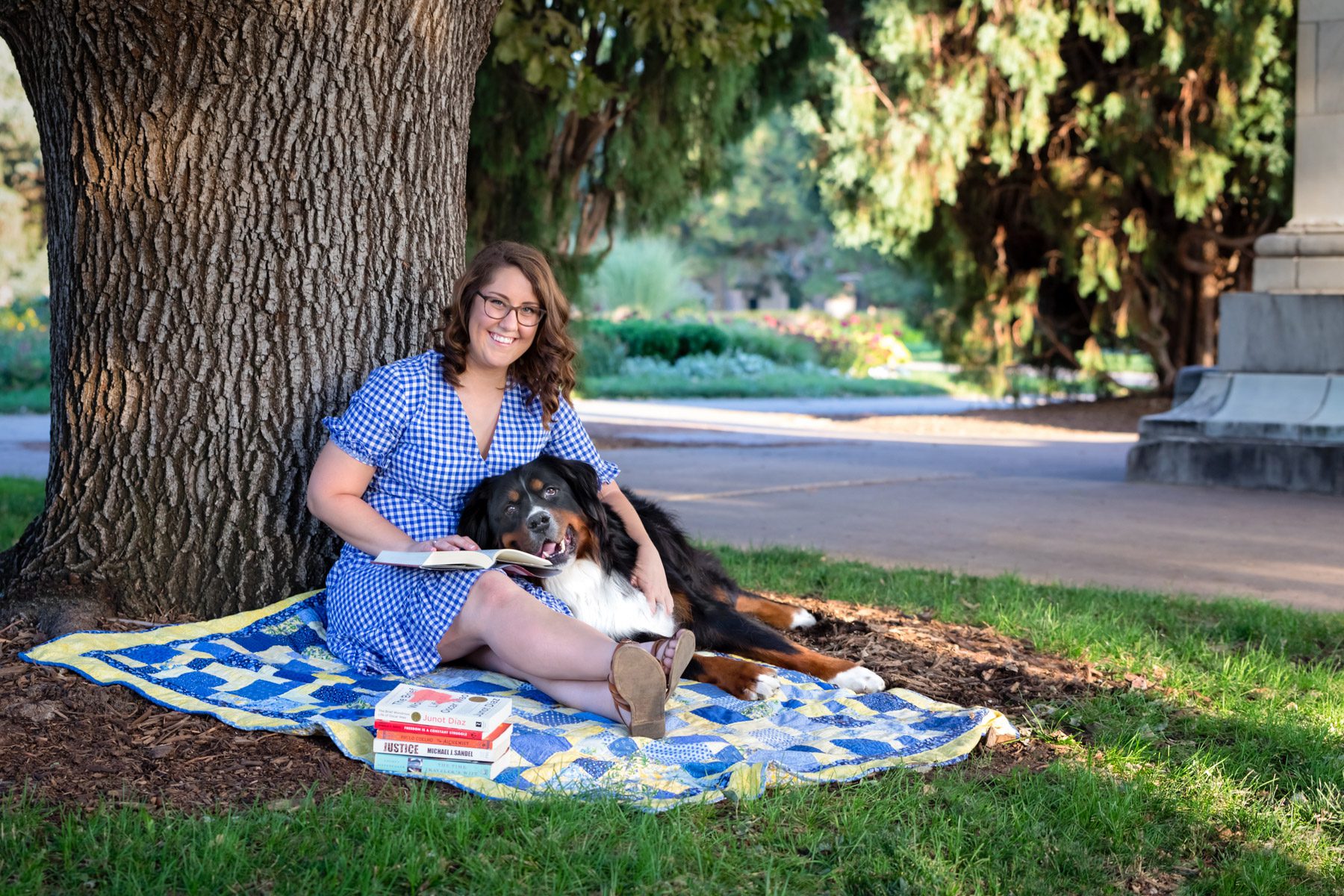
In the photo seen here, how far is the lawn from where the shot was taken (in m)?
2.46

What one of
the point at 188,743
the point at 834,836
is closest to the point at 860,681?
the point at 834,836

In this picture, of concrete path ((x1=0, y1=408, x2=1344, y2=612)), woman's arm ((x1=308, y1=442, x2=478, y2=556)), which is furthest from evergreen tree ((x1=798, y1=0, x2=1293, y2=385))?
woman's arm ((x1=308, y1=442, x2=478, y2=556))

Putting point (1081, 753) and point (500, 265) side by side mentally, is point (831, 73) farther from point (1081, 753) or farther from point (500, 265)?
point (1081, 753)

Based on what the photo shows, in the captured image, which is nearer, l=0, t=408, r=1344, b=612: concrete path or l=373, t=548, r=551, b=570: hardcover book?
l=373, t=548, r=551, b=570: hardcover book

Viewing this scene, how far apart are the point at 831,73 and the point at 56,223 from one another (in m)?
10.4

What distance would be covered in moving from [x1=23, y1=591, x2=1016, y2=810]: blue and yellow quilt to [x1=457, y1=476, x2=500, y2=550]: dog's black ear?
15.5 inches

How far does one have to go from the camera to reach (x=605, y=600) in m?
3.96

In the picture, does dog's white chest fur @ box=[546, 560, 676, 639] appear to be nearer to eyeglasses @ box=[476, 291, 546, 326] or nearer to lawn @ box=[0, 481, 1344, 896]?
eyeglasses @ box=[476, 291, 546, 326]

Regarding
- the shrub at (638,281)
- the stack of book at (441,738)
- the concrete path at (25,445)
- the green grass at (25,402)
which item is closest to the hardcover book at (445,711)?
the stack of book at (441,738)

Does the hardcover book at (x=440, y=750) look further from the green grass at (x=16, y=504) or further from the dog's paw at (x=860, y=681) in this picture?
the green grass at (x=16, y=504)

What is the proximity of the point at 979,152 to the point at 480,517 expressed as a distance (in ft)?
37.7

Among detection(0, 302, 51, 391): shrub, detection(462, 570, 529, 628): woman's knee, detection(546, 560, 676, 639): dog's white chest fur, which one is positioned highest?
detection(0, 302, 51, 391): shrub

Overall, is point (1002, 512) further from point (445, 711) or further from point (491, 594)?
point (445, 711)

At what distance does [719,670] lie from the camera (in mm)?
3867
